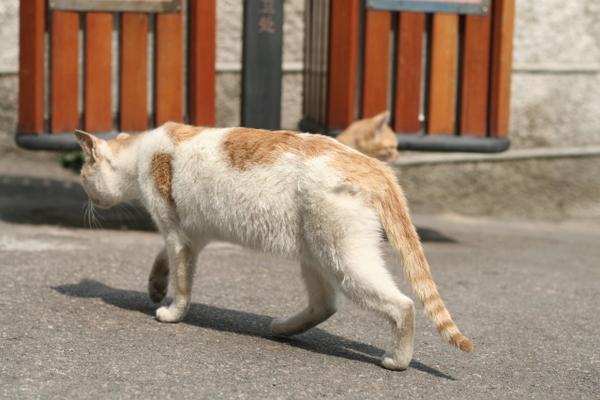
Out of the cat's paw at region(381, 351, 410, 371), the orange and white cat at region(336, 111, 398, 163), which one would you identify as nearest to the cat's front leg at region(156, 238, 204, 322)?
the cat's paw at region(381, 351, 410, 371)

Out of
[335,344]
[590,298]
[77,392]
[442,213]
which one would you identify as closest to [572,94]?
[442,213]

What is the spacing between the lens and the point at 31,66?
20.7ft

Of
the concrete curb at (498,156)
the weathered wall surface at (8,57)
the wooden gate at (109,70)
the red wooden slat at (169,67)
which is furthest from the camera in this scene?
the concrete curb at (498,156)

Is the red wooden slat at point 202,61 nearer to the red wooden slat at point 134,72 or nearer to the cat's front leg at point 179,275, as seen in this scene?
the red wooden slat at point 134,72

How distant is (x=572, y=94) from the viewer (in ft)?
28.3

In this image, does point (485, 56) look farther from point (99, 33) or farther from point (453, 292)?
point (99, 33)

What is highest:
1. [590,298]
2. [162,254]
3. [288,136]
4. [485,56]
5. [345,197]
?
[485,56]

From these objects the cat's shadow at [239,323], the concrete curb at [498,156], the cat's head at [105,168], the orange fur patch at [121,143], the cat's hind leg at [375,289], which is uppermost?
the orange fur patch at [121,143]

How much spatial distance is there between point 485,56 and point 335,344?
364 cm

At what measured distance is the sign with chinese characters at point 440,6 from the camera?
6.52 meters

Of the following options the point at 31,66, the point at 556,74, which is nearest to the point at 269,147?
the point at 31,66

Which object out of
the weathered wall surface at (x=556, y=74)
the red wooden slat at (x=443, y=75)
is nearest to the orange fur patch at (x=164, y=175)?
the red wooden slat at (x=443, y=75)

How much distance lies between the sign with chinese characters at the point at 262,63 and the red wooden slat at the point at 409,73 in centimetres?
102

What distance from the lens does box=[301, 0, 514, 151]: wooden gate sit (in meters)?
6.59
